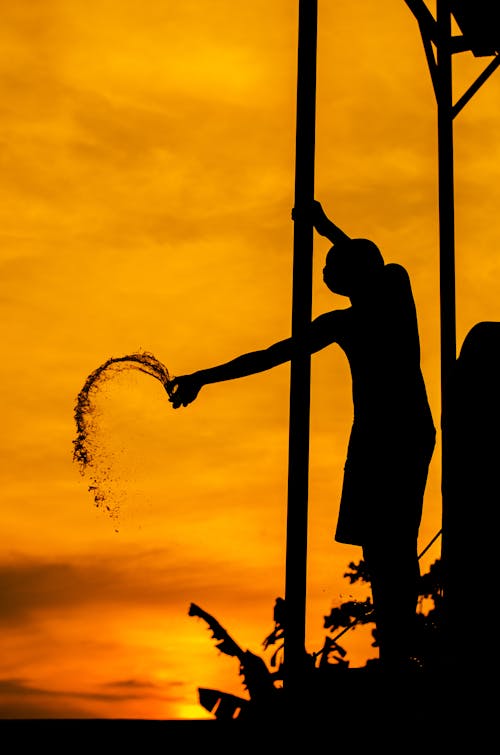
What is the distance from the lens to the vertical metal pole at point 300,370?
19.3 feet

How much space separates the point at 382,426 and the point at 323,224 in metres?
1.05

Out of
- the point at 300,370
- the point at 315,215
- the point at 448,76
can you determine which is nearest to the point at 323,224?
the point at 315,215

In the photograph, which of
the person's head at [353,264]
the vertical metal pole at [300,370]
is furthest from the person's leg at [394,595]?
the person's head at [353,264]

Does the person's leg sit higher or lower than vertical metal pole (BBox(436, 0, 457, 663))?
lower

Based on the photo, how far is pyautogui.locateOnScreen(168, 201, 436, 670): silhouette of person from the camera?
6.72 metres

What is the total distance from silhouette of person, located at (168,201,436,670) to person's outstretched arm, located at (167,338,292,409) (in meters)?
0.01

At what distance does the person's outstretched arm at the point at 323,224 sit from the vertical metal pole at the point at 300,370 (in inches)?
3.5

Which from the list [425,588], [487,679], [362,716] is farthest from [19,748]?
[425,588]

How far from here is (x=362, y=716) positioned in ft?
18.6

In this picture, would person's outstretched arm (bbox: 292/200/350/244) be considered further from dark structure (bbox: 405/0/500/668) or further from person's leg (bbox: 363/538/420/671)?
dark structure (bbox: 405/0/500/668)

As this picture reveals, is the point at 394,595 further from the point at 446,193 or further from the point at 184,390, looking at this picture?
the point at 446,193

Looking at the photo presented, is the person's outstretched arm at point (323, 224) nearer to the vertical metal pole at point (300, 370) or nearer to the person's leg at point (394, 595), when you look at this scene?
the vertical metal pole at point (300, 370)

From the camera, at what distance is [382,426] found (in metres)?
6.83

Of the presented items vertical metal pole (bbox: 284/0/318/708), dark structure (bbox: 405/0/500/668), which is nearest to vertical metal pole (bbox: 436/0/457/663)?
dark structure (bbox: 405/0/500/668)
